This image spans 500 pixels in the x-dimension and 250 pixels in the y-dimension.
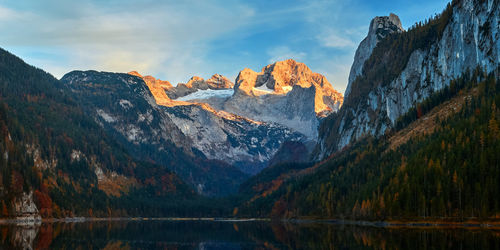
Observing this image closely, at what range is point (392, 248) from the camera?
106 meters

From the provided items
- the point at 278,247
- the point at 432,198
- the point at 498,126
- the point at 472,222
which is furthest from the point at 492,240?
the point at 498,126

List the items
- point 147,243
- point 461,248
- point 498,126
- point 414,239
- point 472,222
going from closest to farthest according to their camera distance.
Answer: point 461,248
point 414,239
point 147,243
point 472,222
point 498,126

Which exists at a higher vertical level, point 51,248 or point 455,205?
point 455,205

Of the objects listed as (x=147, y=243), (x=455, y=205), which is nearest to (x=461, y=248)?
(x=147, y=243)

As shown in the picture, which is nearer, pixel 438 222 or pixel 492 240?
pixel 492 240

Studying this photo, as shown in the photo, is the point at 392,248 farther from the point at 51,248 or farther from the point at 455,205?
the point at 455,205

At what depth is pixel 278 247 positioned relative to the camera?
416 ft

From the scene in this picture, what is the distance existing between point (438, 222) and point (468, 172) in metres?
17.0

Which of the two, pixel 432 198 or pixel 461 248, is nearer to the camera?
pixel 461 248

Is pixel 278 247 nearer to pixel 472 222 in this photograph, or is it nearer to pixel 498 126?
pixel 472 222

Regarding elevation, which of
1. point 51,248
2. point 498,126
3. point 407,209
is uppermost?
point 498,126

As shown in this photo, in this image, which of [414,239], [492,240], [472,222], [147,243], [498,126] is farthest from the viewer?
[498,126]

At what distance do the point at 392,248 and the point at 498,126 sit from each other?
324ft

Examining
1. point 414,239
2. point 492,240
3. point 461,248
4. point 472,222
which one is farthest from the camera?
point 472,222
